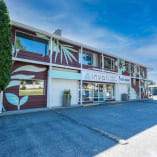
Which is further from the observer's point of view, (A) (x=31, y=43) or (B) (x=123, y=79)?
(B) (x=123, y=79)

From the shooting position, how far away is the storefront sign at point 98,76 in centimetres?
1043

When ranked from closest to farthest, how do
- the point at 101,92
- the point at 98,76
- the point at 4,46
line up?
the point at 4,46 < the point at 98,76 < the point at 101,92

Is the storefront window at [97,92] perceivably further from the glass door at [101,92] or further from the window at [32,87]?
the window at [32,87]

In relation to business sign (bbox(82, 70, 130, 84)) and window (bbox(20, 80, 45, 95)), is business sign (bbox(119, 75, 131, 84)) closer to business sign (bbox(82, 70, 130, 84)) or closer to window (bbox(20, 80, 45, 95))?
business sign (bbox(82, 70, 130, 84))

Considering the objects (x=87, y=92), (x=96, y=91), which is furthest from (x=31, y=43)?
(x=96, y=91)

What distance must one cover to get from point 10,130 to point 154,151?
4.96 meters

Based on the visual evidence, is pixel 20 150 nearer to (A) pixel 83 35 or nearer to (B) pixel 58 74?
(B) pixel 58 74

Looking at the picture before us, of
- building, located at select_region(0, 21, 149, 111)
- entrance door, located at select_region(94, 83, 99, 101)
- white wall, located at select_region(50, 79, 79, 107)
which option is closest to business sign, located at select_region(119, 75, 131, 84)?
building, located at select_region(0, 21, 149, 111)

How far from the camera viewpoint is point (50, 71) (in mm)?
8352

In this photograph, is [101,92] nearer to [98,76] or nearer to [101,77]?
[101,77]

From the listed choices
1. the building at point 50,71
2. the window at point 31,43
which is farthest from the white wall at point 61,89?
the window at point 31,43

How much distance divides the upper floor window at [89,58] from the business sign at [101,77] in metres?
1.41

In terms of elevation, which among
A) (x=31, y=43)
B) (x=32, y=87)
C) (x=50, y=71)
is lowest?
(x=32, y=87)

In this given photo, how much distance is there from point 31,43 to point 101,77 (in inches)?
307
